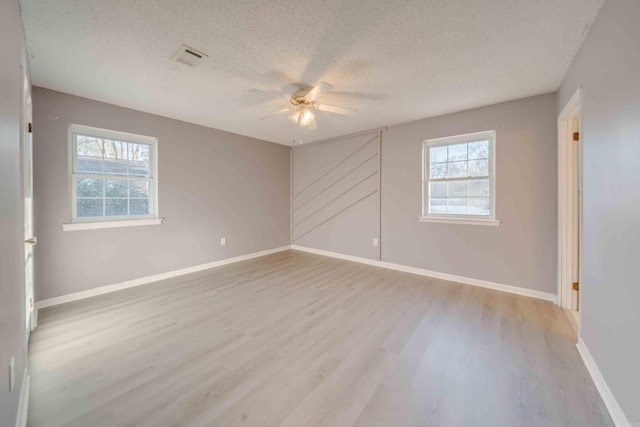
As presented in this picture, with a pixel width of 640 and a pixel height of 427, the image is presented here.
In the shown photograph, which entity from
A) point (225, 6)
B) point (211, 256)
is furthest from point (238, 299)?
point (225, 6)

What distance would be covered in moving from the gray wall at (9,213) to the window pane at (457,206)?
168 inches

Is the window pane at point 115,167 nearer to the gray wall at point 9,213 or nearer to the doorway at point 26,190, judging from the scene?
the doorway at point 26,190

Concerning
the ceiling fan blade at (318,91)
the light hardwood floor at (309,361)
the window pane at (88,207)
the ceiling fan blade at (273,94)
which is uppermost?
the ceiling fan blade at (273,94)

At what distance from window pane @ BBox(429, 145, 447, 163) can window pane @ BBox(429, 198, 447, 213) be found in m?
0.61

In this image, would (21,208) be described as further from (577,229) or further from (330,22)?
(577,229)

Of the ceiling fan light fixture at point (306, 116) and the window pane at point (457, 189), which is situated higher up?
the ceiling fan light fixture at point (306, 116)

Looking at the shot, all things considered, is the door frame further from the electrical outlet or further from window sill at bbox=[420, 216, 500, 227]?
the electrical outlet

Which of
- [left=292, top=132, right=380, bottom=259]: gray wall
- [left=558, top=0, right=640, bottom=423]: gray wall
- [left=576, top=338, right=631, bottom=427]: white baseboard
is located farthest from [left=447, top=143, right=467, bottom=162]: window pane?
[left=576, top=338, right=631, bottom=427]: white baseboard

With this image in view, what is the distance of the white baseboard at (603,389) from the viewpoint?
4.22 ft

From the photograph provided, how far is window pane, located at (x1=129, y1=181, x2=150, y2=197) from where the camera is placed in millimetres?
3504

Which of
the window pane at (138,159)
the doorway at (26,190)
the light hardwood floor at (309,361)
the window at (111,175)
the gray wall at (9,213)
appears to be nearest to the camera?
the gray wall at (9,213)

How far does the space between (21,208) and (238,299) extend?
6.51 feet

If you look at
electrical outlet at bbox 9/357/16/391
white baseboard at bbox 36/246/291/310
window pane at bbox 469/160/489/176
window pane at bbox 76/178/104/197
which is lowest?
white baseboard at bbox 36/246/291/310

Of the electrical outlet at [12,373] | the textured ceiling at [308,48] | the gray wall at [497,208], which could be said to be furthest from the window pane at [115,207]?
the gray wall at [497,208]
